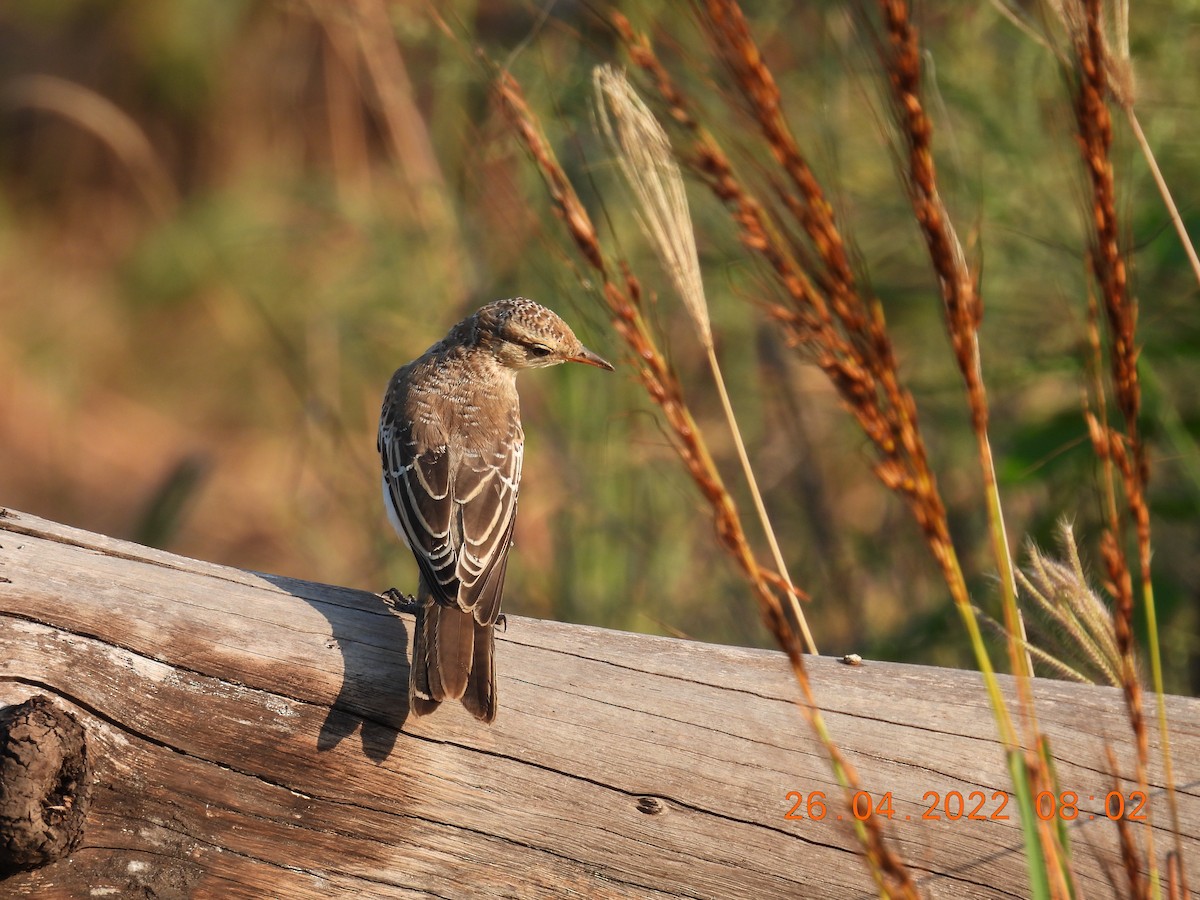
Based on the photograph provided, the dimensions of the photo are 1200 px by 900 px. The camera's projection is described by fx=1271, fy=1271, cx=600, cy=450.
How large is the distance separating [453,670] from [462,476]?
4.54 feet

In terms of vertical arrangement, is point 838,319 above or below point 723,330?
below

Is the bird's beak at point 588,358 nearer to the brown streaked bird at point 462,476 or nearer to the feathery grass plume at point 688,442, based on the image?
the brown streaked bird at point 462,476

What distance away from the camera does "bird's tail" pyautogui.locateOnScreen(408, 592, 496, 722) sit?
297cm

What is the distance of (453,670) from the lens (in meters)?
2.97

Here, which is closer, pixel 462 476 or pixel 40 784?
pixel 40 784

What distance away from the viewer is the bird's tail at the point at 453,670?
2971 mm

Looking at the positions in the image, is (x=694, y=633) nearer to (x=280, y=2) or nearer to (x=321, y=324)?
(x=321, y=324)

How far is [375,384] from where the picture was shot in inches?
294

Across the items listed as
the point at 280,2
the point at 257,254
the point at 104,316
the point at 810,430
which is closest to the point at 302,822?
the point at 810,430

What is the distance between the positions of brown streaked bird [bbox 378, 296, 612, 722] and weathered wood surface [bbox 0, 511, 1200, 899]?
160mm

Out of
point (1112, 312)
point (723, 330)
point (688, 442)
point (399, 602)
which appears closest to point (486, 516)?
point (399, 602)

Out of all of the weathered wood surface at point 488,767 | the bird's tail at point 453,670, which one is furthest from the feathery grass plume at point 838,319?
the bird's tail at point 453,670

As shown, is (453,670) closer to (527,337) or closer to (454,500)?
(454,500)

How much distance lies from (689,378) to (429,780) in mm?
4136
